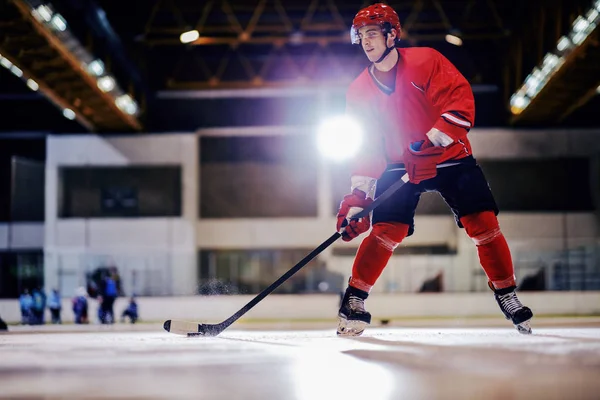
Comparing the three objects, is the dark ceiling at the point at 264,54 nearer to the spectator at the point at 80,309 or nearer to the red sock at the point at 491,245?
the spectator at the point at 80,309

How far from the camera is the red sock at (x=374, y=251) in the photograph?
605cm

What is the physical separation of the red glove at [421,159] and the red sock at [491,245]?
18.2 inches

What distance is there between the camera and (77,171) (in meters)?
35.2

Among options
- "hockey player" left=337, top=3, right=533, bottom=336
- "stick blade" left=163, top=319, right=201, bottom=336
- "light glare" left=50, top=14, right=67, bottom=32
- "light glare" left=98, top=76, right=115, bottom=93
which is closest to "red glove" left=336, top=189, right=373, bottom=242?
"hockey player" left=337, top=3, right=533, bottom=336

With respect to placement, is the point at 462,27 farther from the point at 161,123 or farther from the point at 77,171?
the point at 77,171

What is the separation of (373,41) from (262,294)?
6.61ft

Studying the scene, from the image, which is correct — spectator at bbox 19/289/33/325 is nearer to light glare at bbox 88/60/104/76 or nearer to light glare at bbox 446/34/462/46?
light glare at bbox 88/60/104/76

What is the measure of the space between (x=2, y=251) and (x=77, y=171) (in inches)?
191

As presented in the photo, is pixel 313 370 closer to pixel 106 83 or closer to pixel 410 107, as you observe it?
A: pixel 410 107

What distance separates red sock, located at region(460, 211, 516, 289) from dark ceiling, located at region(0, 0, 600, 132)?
1623cm

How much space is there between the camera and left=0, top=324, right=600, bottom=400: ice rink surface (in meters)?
2.88

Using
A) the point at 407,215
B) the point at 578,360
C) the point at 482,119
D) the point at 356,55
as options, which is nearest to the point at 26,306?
the point at 356,55

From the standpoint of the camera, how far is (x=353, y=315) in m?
5.99

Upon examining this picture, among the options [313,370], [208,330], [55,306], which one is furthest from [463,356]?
[55,306]
